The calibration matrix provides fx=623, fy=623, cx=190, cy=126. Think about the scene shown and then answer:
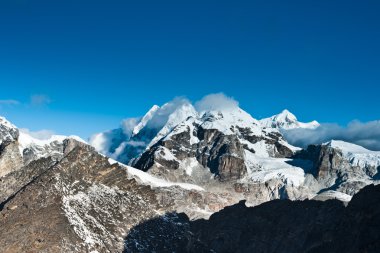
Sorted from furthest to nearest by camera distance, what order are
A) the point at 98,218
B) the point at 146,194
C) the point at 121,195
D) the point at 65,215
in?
the point at 146,194 → the point at 121,195 → the point at 98,218 → the point at 65,215

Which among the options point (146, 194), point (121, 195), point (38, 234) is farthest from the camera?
point (146, 194)

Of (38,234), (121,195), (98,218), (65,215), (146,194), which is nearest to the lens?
(38,234)

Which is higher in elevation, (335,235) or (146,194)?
(146,194)

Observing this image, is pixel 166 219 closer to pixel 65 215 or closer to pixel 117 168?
pixel 117 168

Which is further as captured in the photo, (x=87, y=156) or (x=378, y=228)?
(x=87, y=156)

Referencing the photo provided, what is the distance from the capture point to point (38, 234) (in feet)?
412

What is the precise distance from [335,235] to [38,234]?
86543 mm

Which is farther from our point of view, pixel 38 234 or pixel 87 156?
pixel 87 156

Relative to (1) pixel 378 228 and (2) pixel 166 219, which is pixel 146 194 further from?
(1) pixel 378 228

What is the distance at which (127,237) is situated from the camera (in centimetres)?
14975

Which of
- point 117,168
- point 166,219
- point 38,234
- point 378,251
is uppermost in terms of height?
point 117,168

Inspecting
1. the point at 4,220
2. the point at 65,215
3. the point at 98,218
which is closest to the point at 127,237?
the point at 98,218

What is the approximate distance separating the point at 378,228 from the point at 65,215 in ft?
239

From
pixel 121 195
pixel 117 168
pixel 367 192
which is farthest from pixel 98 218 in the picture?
pixel 367 192
